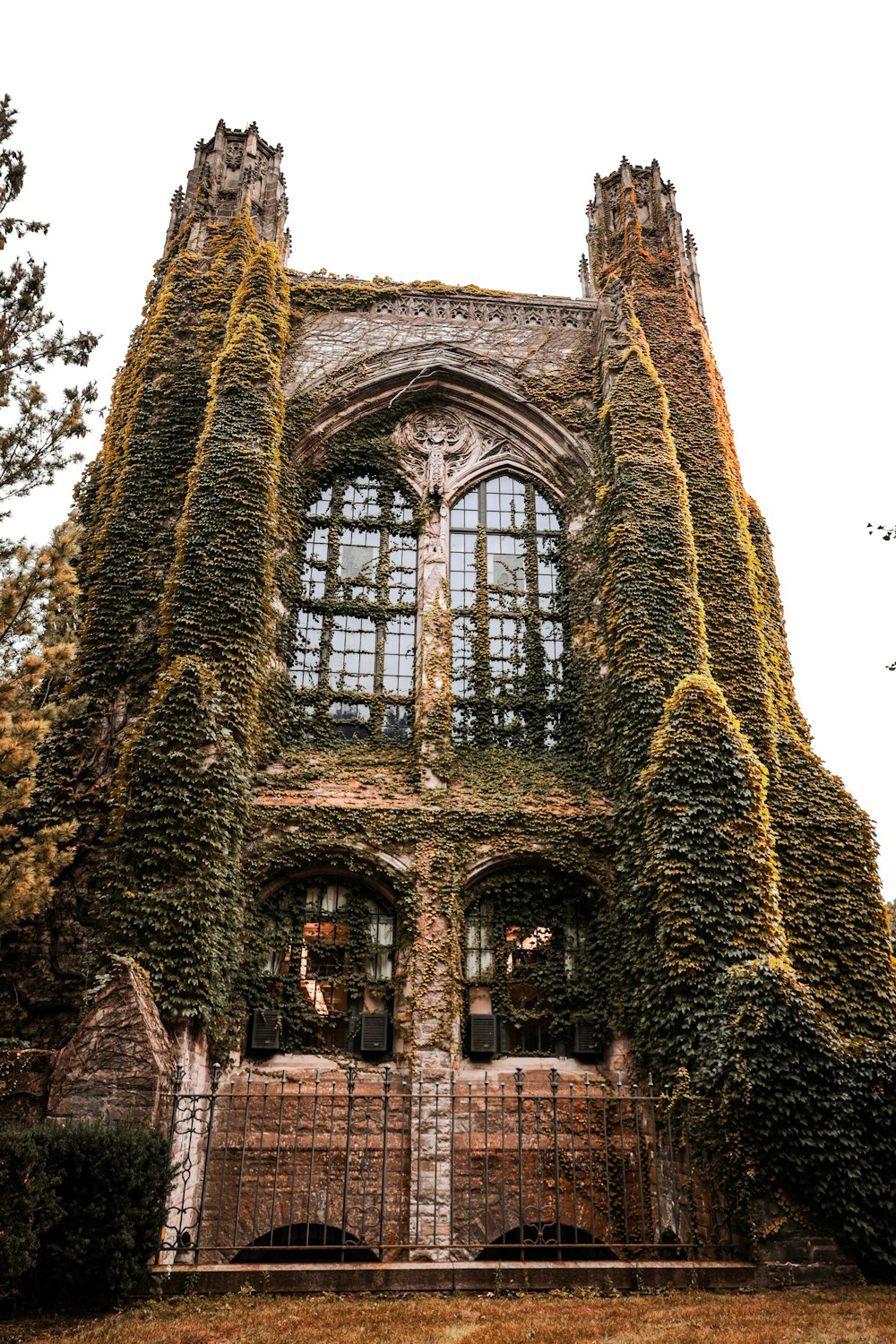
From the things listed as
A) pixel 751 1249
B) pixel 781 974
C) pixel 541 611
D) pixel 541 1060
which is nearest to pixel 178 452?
pixel 541 611

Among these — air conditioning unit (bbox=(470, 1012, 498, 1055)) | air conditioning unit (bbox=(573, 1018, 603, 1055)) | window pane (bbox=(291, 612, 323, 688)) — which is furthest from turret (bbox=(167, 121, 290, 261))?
air conditioning unit (bbox=(573, 1018, 603, 1055))

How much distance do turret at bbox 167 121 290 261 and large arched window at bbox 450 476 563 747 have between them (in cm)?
706

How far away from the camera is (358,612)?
682 inches

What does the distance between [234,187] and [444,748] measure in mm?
12540

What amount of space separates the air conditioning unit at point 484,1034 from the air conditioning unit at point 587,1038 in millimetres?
1084

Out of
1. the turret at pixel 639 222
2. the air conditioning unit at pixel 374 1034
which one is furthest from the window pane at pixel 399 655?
the turret at pixel 639 222

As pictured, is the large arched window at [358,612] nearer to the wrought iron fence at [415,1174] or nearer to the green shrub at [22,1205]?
the wrought iron fence at [415,1174]

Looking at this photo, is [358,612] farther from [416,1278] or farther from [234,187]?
[416,1278]

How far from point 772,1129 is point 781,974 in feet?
5.35

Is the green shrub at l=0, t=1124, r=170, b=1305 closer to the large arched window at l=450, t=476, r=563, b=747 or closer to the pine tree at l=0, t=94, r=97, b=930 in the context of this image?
the pine tree at l=0, t=94, r=97, b=930

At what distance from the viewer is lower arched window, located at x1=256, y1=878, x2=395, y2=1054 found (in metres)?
13.8

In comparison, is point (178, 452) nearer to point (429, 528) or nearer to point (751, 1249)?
point (429, 528)

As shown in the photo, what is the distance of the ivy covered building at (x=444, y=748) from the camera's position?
1198 centimetres

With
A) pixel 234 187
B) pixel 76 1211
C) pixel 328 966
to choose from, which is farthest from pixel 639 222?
pixel 76 1211
